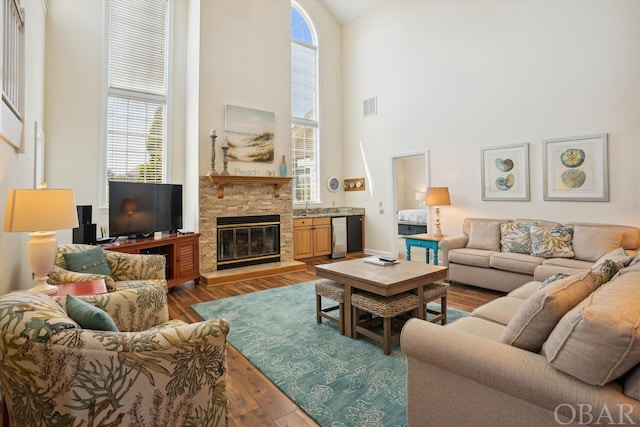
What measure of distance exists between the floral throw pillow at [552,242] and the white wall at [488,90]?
0.47 m

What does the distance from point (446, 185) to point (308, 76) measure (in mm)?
3998

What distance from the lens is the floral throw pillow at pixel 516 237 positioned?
170 inches

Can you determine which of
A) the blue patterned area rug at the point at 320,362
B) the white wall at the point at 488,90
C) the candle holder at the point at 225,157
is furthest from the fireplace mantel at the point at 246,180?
the white wall at the point at 488,90

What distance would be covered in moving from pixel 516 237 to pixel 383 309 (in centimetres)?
275

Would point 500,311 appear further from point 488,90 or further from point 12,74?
point 488,90

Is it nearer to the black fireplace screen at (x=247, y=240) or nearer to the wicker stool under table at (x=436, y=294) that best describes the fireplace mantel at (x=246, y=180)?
the black fireplace screen at (x=247, y=240)

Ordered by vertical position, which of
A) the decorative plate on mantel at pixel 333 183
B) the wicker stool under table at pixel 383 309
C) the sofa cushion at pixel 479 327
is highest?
the decorative plate on mantel at pixel 333 183

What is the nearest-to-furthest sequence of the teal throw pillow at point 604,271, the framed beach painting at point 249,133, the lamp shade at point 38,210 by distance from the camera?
the teal throw pillow at point 604,271, the lamp shade at point 38,210, the framed beach painting at point 249,133

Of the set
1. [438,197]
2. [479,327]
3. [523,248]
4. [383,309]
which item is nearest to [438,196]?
[438,197]

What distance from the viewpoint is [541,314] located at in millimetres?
1369

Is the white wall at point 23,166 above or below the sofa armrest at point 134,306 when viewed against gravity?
above

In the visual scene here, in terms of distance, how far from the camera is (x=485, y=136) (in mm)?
5184

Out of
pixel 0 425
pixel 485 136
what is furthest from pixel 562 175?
pixel 0 425

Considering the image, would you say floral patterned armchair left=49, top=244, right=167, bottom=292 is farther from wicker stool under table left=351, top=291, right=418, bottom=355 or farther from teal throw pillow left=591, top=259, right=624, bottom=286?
teal throw pillow left=591, top=259, right=624, bottom=286
